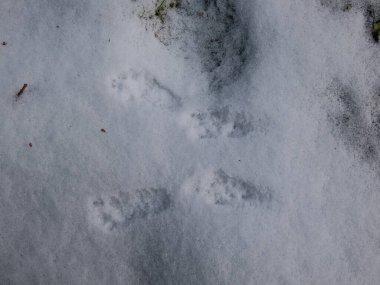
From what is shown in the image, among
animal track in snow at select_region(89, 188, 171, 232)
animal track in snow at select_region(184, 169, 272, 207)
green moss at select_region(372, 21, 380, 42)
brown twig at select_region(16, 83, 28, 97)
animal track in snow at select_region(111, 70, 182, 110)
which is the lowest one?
animal track in snow at select_region(89, 188, 171, 232)

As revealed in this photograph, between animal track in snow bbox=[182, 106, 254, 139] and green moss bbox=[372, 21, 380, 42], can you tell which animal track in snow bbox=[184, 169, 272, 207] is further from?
green moss bbox=[372, 21, 380, 42]

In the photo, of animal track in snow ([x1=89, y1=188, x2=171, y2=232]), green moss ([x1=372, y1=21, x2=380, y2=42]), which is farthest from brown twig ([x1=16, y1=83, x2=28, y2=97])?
green moss ([x1=372, y1=21, x2=380, y2=42])

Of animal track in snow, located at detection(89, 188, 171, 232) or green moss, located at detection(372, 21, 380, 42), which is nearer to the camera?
animal track in snow, located at detection(89, 188, 171, 232)

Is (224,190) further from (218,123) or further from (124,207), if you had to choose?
(124,207)

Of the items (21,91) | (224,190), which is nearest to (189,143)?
(224,190)

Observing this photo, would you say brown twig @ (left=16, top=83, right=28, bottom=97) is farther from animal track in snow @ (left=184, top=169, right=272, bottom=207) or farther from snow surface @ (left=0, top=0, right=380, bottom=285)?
animal track in snow @ (left=184, top=169, right=272, bottom=207)

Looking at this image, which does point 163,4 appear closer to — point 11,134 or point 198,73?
point 198,73

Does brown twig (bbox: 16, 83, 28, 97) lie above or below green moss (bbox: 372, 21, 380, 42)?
below

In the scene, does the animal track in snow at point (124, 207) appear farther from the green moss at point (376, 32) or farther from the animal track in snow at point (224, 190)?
the green moss at point (376, 32)
